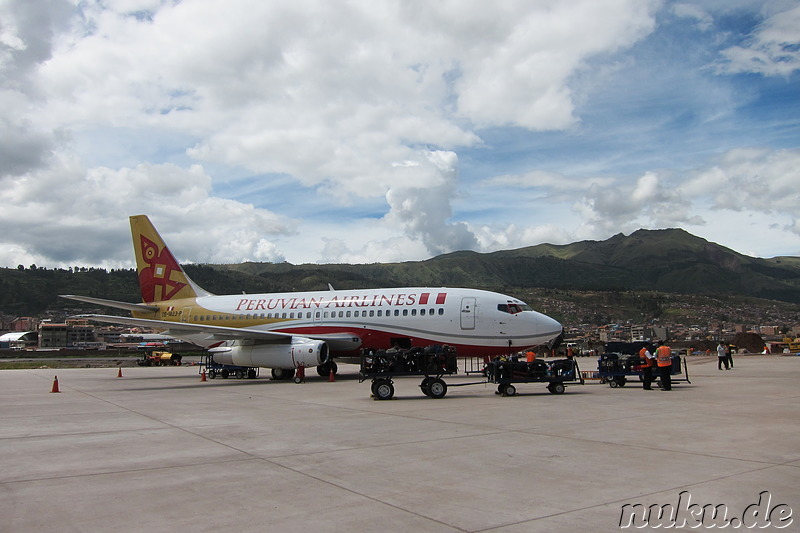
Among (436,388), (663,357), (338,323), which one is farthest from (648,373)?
(338,323)

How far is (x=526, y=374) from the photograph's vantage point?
→ 18359 mm

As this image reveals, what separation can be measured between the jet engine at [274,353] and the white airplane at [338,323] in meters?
0.04

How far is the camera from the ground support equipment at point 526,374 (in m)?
18.1

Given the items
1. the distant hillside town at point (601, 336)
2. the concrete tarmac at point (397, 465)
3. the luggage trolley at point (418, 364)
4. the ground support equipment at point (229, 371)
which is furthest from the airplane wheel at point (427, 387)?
the distant hillside town at point (601, 336)

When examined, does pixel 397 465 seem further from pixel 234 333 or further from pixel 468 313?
pixel 234 333

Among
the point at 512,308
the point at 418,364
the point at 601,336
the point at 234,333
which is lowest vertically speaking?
the point at 601,336

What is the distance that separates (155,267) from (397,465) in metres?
30.0

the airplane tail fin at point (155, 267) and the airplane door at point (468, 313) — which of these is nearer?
the airplane door at point (468, 313)

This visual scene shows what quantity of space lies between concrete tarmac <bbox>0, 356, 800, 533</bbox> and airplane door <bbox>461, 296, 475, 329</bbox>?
891cm

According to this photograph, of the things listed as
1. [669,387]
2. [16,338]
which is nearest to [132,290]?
[16,338]

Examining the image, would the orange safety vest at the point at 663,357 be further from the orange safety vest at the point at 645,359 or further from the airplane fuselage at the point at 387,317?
the airplane fuselage at the point at 387,317

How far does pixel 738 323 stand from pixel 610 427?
172591 millimetres

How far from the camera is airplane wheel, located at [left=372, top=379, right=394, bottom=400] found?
57.0 feet

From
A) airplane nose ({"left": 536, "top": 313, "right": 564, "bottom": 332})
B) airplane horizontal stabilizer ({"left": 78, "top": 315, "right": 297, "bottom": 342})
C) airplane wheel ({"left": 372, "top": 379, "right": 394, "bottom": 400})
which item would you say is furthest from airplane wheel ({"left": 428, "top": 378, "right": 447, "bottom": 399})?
airplane horizontal stabilizer ({"left": 78, "top": 315, "right": 297, "bottom": 342})
